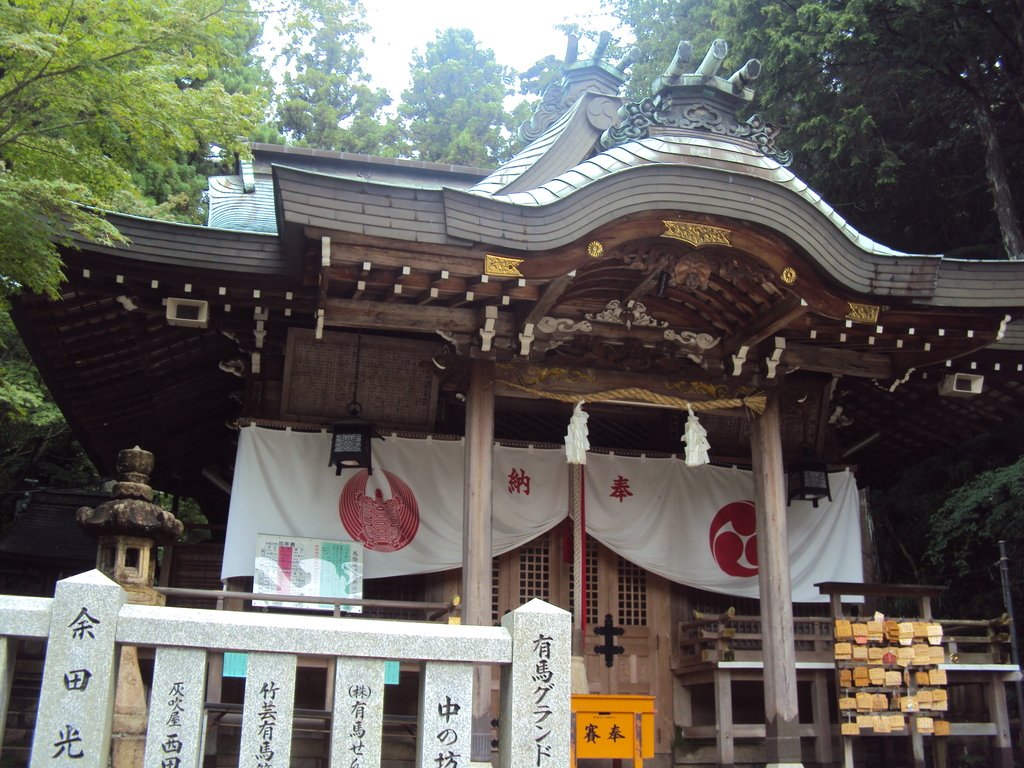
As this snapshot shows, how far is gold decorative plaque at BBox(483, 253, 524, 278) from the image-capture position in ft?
23.8

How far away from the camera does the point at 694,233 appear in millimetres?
7555

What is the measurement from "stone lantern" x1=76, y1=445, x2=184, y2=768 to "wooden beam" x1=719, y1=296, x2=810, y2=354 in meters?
5.06

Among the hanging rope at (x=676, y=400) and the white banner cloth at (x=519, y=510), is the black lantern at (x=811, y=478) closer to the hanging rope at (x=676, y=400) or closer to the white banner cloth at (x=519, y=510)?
the white banner cloth at (x=519, y=510)

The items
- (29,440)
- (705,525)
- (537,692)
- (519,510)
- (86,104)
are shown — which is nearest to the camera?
(537,692)

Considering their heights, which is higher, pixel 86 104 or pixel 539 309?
pixel 86 104

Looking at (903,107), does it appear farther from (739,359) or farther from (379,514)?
(379,514)

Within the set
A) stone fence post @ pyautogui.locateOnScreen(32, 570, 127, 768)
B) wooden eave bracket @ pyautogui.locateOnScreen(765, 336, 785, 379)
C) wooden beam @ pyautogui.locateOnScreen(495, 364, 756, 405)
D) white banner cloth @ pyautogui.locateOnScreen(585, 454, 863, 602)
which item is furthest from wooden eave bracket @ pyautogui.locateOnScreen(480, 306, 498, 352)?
stone fence post @ pyautogui.locateOnScreen(32, 570, 127, 768)

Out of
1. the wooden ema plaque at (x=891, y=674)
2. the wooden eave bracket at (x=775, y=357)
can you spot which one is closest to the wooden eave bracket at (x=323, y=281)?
the wooden eave bracket at (x=775, y=357)

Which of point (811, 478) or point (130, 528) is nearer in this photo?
point (130, 528)

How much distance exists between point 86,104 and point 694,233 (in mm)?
4526

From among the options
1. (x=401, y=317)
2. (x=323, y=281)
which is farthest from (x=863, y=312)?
(x=323, y=281)

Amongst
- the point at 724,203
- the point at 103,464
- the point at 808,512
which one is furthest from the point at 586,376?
the point at 103,464

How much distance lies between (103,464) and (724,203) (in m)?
8.22

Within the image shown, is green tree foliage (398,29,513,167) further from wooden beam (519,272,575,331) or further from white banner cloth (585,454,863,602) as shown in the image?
wooden beam (519,272,575,331)
